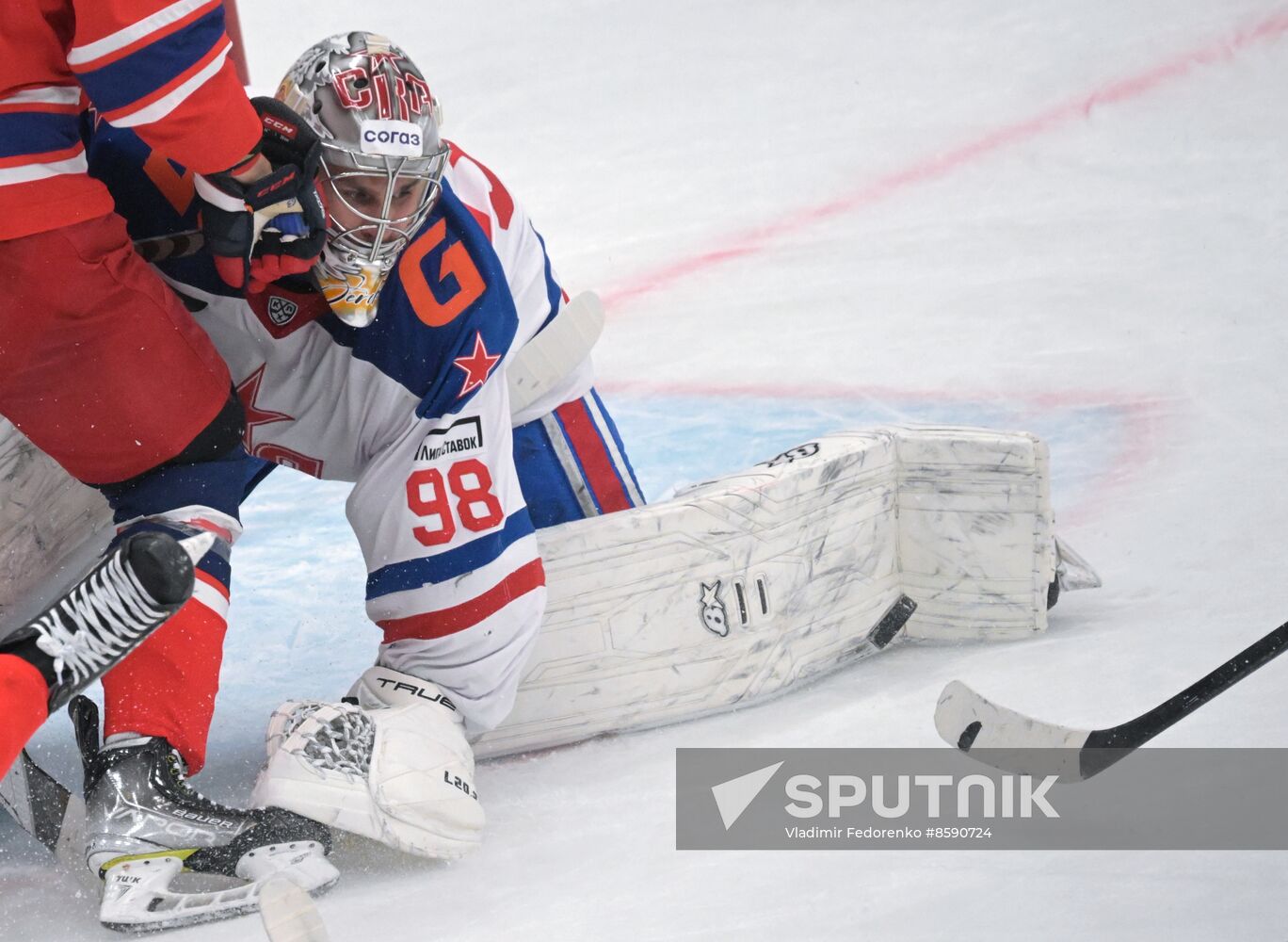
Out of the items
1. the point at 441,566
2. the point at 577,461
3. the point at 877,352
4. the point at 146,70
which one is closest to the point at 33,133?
the point at 146,70

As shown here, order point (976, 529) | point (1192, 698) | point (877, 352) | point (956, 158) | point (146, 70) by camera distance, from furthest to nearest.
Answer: point (956, 158) < point (877, 352) < point (976, 529) < point (1192, 698) < point (146, 70)

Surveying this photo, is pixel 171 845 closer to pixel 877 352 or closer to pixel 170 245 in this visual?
pixel 170 245

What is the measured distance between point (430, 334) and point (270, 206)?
30 centimetres

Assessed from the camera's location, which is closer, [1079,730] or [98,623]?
[98,623]

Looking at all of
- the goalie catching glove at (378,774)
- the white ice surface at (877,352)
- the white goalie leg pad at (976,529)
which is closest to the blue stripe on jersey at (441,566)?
the goalie catching glove at (378,774)

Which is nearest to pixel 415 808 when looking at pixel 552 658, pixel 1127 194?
pixel 552 658

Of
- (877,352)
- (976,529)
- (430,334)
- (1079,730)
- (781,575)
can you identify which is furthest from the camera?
(877,352)

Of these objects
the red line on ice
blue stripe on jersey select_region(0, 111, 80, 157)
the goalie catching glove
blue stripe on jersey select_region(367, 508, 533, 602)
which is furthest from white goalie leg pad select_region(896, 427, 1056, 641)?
the red line on ice

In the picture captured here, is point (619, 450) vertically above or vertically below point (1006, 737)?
above

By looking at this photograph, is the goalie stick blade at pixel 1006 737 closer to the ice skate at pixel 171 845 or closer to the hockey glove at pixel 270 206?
Answer: the ice skate at pixel 171 845

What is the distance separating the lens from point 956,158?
16.8ft

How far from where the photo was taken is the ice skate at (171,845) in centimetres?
190

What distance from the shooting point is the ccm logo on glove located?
2.18m

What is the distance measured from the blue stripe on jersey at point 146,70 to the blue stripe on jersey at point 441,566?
2.43 ft
